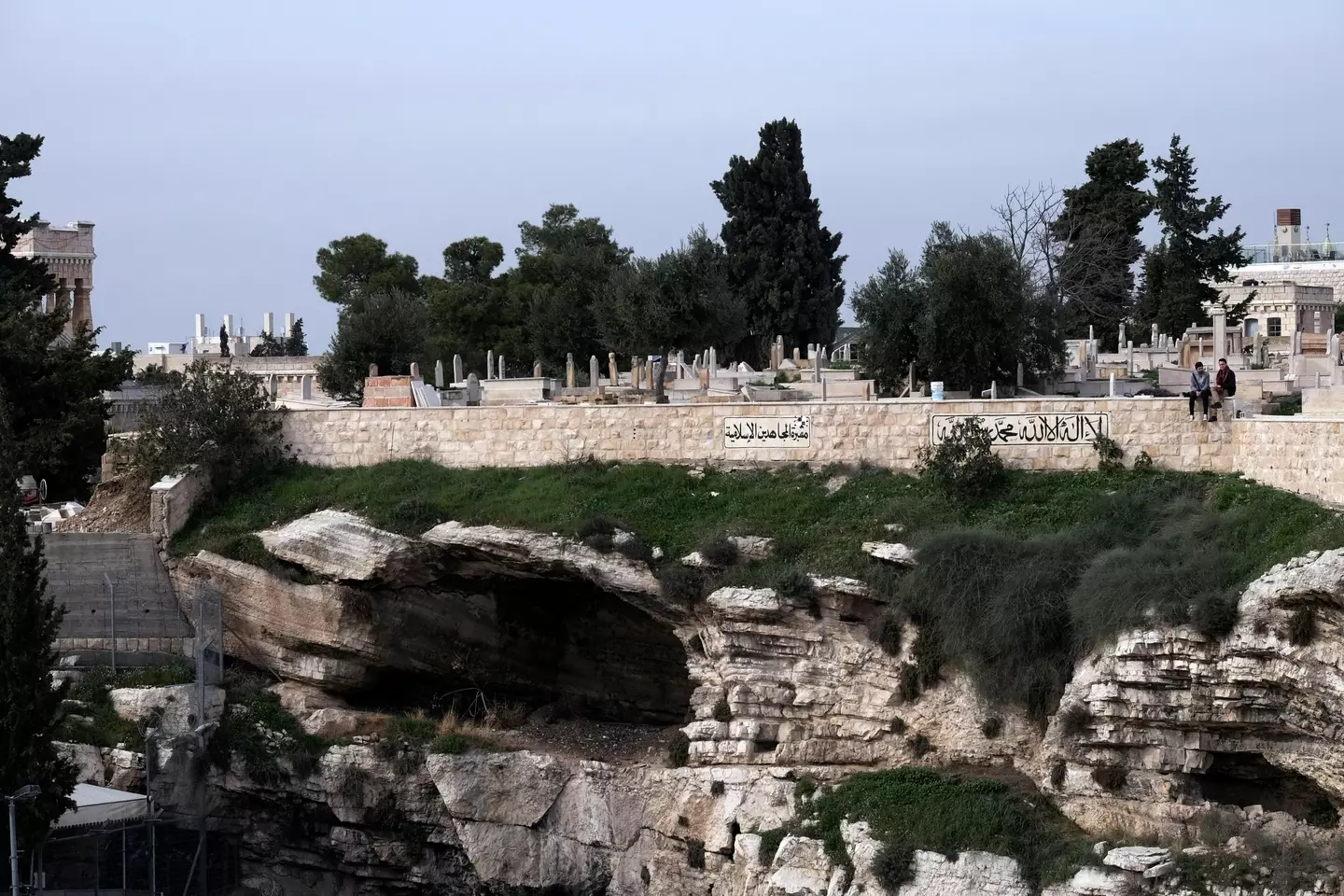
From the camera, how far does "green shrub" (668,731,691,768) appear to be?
29.1m

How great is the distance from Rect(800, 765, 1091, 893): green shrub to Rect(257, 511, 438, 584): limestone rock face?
8064mm

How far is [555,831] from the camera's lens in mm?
29484

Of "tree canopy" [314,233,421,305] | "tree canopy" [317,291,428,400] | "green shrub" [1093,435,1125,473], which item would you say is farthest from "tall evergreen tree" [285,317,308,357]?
"green shrub" [1093,435,1125,473]

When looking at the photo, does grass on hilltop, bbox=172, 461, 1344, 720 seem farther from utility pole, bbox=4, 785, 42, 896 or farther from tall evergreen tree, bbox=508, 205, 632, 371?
tall evergreen tree, bbox=508, 205, 632, 371

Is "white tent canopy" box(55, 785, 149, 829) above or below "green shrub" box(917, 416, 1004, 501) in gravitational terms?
below

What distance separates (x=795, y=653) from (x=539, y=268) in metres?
35.1

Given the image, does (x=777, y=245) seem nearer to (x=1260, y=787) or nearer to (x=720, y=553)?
(x=720, y=553)

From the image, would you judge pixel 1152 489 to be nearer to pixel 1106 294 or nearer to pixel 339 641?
pixel 339 641

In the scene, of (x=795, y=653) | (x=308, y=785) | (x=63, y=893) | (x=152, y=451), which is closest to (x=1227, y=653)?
(x=795, y=653)

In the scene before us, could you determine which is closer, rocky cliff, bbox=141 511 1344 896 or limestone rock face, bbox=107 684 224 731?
rocky cliff, bbox=141 511 1344 896

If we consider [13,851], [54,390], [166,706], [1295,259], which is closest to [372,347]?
[54,390]

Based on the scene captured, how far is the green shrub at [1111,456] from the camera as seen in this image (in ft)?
96.6

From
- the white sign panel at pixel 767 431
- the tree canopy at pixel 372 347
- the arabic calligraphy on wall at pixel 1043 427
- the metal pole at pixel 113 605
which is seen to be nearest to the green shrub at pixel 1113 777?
the arabic calligraphy on wall at pixel 1043 427

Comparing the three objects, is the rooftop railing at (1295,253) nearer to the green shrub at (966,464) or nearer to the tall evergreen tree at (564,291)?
the tall evergreen tree at (564,291)
